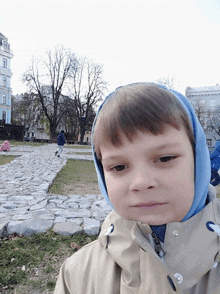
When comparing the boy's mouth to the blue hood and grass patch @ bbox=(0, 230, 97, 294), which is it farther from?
grass patch @ bbox=(0, 230, 97, 294)

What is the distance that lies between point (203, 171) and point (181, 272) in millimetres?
404

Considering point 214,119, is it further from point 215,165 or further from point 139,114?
point 139,114

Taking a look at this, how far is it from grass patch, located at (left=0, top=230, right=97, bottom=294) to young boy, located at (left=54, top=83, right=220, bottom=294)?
137 centimetres

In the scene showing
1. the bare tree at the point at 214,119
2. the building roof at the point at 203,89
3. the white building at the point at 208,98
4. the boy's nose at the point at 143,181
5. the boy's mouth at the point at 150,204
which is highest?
the building roof at the point at 203,89

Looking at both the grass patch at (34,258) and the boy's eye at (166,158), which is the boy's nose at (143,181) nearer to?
the boy's eye at (166,158)

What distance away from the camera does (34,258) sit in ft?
8.24

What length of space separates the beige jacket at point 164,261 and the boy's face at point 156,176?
75 millimetres

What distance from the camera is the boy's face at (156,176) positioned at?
0.90 metres

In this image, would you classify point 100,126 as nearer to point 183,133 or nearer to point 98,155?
point 98,155

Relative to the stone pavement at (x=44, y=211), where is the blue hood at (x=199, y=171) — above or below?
above

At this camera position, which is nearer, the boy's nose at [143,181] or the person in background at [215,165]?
the boy's nose at [143,181]

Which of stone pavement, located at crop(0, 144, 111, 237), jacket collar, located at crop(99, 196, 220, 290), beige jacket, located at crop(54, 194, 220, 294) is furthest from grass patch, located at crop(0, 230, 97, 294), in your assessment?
jacket collar, located at crop(99, 196, 220, 290)

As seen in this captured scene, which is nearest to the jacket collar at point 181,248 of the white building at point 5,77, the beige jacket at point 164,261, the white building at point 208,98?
the beige jacket at point 164,261

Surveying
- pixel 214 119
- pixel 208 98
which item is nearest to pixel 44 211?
pixel 214 119
